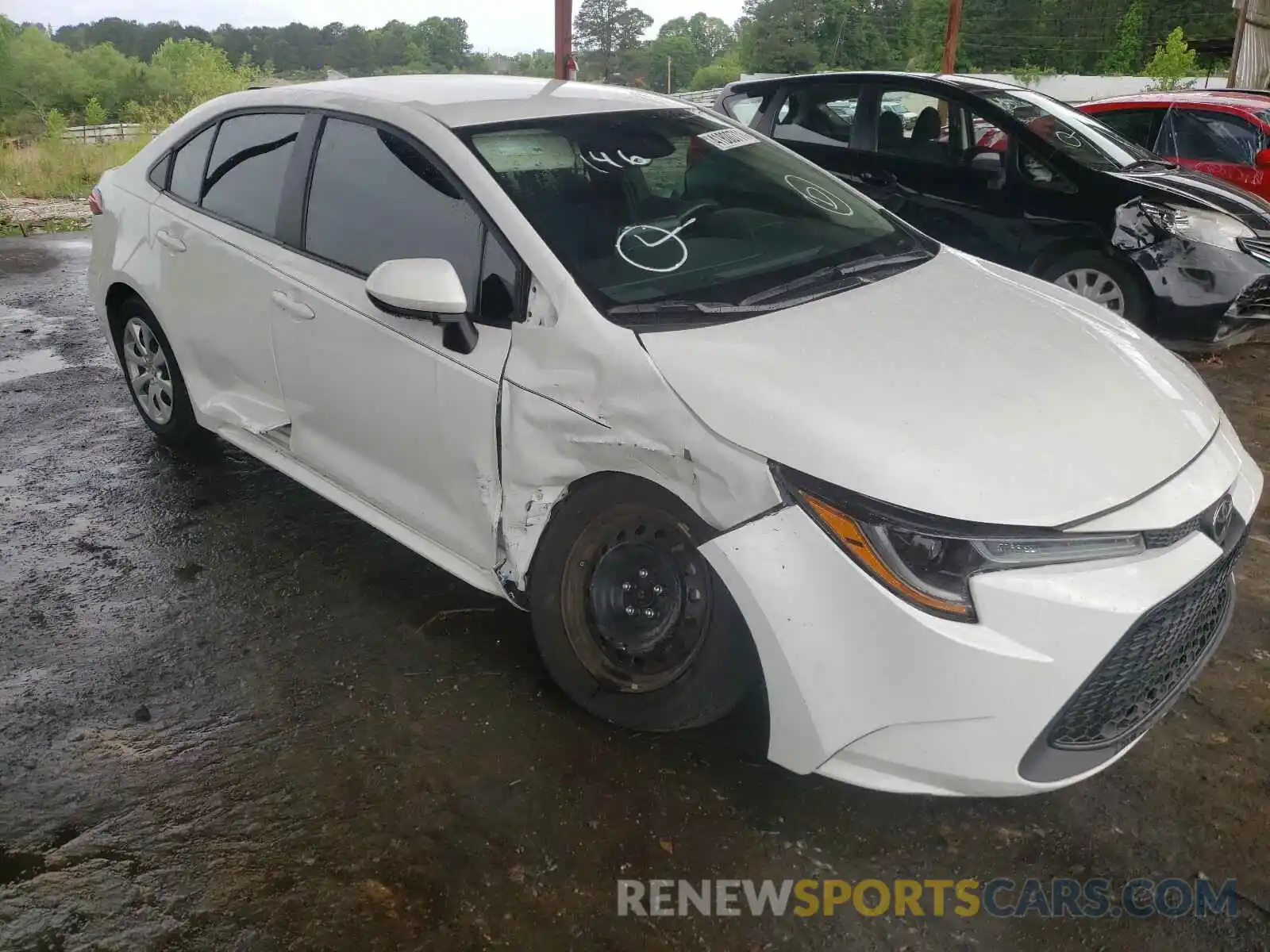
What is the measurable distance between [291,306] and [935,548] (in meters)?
2.18

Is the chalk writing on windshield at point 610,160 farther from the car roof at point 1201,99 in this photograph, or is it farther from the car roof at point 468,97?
the car roof at point 1201,99

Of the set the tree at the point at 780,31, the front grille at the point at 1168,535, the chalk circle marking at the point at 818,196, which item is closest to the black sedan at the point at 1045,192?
the chalk circle marking at the point at 818,196

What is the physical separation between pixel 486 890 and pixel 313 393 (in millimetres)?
1714

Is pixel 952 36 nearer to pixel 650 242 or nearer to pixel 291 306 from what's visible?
pixel 650 242

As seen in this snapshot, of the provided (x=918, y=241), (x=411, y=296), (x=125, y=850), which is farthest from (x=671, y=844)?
(x=918, y=241)

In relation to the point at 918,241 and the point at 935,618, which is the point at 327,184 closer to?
the point at 918,241

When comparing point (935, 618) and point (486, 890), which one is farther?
point (486, 890)

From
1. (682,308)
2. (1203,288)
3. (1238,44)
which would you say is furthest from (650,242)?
(1238,44)

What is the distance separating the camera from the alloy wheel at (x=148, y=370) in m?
4.26

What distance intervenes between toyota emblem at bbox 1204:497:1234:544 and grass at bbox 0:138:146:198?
1327cm

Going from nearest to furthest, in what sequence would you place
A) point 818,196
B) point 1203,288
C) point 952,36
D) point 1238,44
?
point 818,196, point 1203,288, point 1238,44, point 952,36

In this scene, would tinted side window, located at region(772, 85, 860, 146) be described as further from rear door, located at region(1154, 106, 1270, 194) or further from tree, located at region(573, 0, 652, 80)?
tree, located at region(573, 0, 652, 80)

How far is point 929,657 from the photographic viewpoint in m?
1.98

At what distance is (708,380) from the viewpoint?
7.56 feet
